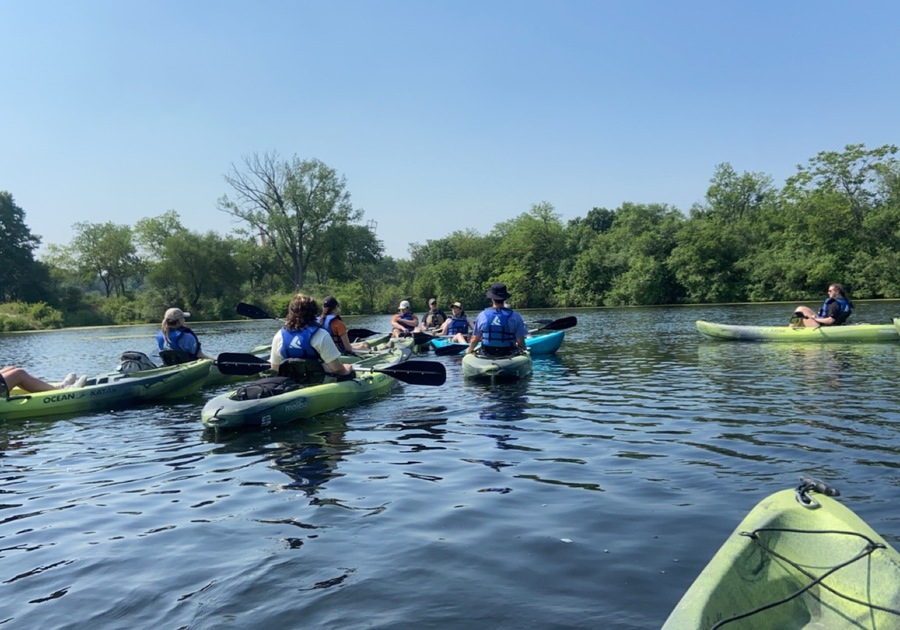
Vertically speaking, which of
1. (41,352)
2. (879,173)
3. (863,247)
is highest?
(879,173)

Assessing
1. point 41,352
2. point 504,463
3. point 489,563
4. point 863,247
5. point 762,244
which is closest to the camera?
point 489,563

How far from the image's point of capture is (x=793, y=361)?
1234 centimetres

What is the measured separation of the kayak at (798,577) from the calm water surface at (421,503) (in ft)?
1.66

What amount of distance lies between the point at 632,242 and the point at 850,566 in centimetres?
5121

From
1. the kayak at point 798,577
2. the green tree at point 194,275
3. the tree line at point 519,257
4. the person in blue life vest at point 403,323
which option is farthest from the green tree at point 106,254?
the kayak at point 798,577

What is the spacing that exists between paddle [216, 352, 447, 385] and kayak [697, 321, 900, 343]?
9.71 metres

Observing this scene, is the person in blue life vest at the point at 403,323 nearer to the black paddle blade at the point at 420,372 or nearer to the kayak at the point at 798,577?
the black paddle blade at the point at 420,372

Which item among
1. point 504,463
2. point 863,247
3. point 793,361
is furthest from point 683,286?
point 504,463

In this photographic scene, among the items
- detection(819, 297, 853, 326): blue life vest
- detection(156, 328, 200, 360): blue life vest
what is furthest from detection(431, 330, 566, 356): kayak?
detection(819, 297, 853, 326): blue life vest

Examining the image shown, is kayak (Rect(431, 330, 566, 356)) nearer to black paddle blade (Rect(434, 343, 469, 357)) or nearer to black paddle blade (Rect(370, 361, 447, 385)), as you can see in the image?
black paddle blade (Rect(434, 343, 469, 357))

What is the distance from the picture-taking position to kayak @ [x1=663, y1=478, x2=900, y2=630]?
8.57 ft

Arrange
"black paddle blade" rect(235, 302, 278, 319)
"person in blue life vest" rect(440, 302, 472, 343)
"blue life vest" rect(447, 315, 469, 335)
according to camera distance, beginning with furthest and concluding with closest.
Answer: "blue life vest" rect(447, 315, 469, 335), "person in blue life vest" rect(440, 302, 472, 343), "black paddle blade" rect(235, 302, 278, 319)

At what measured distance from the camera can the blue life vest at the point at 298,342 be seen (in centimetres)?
816

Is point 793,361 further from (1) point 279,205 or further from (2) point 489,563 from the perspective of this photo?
(1) point 279,205
